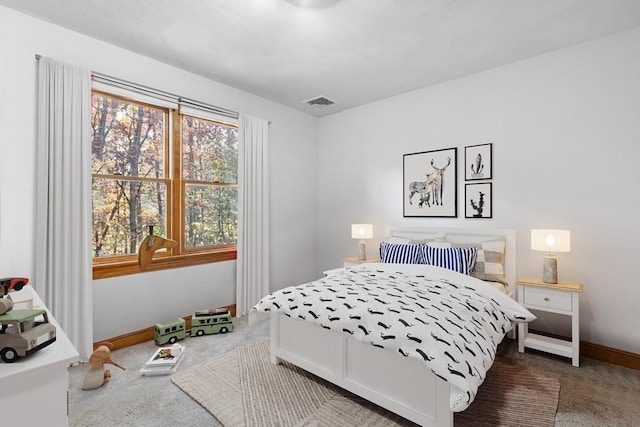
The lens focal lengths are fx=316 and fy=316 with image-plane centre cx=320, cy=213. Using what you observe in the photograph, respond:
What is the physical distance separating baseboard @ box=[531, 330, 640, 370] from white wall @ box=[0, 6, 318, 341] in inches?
122

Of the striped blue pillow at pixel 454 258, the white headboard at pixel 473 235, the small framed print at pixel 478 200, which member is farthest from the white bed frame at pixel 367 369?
the small framed print at pixel 478 200

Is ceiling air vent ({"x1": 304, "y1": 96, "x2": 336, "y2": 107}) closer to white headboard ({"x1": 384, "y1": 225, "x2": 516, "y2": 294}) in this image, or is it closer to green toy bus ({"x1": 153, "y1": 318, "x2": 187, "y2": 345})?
white headboard ({"x1": 384, "y1": 225, "x2": 516, "y2": 294})

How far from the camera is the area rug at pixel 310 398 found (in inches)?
72.7

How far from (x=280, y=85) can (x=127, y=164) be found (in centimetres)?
180

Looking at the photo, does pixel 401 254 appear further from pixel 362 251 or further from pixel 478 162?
pixel 478 162

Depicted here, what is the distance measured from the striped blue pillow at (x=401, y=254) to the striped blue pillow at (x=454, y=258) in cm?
11

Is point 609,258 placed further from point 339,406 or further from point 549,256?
point 339,406

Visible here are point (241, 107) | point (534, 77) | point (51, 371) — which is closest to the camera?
point (51, 371)

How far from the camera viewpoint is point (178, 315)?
10.7ft

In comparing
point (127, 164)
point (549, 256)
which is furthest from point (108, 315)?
point (549, 256)

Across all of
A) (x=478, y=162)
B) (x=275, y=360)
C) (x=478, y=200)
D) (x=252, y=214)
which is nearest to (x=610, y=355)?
(x=478, y=200)

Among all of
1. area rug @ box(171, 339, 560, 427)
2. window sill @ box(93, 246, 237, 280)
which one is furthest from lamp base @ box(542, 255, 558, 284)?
window sill @ box(93, 246, 237, 280)

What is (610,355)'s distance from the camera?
102 inches

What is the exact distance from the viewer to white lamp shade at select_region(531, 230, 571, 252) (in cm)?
256
